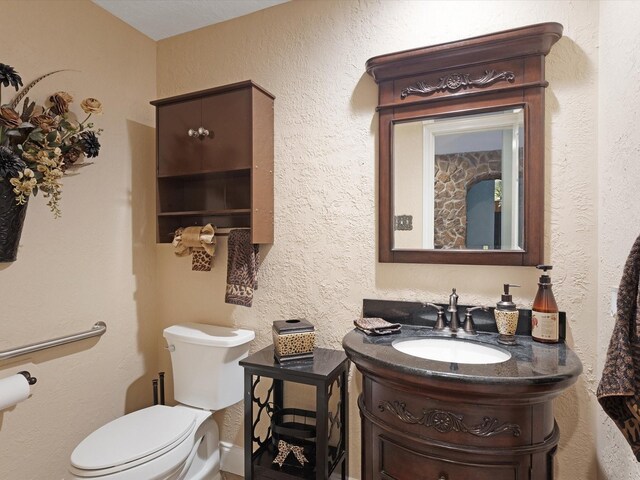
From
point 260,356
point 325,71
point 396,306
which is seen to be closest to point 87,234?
point 260,356

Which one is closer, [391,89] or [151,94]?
[391,89]

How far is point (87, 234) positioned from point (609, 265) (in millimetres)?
2277

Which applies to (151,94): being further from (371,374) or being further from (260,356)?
(371,374)

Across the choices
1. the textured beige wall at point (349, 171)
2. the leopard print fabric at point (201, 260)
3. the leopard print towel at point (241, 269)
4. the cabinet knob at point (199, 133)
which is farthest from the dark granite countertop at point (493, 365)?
the cabinet knob at point (199, 133)

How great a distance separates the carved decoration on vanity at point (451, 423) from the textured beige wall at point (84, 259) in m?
1.60

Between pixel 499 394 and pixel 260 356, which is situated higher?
pixel 499 394

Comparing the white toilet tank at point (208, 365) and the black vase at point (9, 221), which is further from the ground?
the black vase at point (9, 221)

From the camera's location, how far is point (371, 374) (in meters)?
1.18

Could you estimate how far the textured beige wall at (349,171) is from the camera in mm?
1330

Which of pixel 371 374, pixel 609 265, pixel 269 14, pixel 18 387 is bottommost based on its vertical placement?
pixel 18 387

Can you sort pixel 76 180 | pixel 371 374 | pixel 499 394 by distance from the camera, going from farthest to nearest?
pixel 76 180 < pixel 371 374 < pixel 499 394

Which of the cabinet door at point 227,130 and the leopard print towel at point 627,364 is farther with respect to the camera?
the cabinet door at point 227,130

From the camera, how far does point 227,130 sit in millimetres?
1740

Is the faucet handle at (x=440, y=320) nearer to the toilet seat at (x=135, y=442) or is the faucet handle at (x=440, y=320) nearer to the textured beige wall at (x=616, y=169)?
the textured beige wall at (x=616, y=169)
